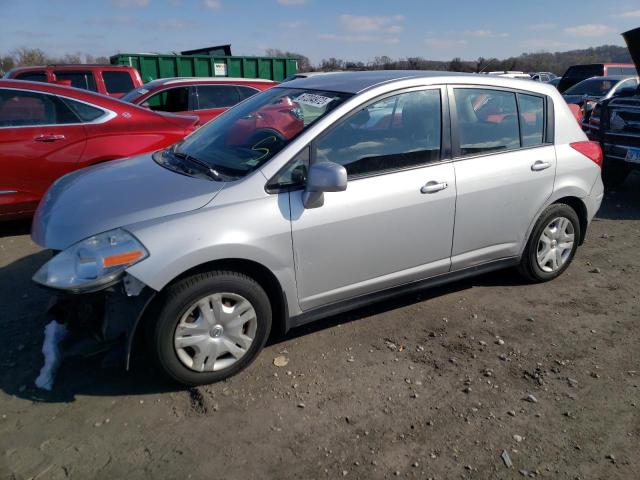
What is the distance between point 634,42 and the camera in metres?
7.52

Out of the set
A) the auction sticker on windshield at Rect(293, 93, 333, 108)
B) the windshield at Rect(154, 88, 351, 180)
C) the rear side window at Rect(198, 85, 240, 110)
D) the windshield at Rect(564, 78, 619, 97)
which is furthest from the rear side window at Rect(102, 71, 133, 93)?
the windshield at Rect(564, 78, 619, 97)

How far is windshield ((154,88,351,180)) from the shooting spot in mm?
3244

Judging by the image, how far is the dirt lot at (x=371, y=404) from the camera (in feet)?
8.27

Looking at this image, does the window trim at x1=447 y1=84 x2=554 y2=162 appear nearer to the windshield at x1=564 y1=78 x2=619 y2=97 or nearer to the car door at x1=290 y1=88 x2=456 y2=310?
the car door at x1=290 y1=88 x2=456 y2=310

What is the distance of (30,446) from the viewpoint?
8.45 ft

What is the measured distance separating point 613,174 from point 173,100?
23.0 ft

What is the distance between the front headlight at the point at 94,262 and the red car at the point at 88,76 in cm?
864

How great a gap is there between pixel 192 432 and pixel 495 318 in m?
2.39

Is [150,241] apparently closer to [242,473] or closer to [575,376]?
[242,473]

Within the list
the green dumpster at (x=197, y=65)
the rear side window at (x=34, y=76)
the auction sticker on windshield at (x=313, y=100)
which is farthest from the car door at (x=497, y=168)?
the green dumpster at (x=197, y=65)

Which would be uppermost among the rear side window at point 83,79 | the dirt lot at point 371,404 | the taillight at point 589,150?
the rear side window at point 83,79

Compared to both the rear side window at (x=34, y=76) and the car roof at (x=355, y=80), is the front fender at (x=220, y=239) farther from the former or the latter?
the rear side window at (x=34, y=76)

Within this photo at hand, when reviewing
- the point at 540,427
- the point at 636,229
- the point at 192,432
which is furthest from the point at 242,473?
the point at 636,229

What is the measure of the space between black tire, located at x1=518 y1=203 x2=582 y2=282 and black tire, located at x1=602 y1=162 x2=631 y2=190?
410 centimetres
